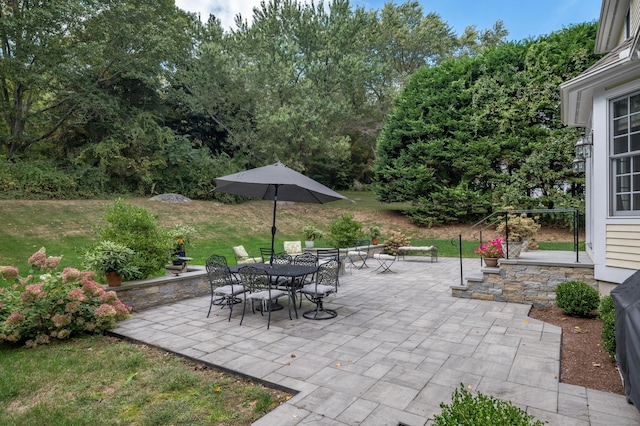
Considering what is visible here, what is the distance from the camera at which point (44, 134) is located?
15.1m

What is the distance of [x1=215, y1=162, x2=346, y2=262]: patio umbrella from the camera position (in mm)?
5234

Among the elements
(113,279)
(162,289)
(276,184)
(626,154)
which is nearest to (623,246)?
(626,154)

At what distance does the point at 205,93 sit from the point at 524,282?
55.3 feet

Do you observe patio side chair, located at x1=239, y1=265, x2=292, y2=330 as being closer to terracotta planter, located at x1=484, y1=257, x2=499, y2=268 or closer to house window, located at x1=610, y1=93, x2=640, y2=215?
terracotta planter, located at x1=484, y1=257, x2=499, y2=268

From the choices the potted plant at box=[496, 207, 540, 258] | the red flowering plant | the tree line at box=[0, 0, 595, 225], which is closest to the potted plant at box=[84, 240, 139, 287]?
the red flowering plant

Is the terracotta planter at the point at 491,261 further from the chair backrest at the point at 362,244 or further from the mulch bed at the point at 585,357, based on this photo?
the chair backrest at the point at 362,244

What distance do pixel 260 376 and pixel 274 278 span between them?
9.50 ft

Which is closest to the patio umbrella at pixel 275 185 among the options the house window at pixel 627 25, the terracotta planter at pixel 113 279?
the terracotta planter at pixel 113 279

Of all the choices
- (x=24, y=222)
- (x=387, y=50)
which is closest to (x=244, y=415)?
(x=24, y=222)

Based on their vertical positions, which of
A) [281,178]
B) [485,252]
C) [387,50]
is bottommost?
[485,252]

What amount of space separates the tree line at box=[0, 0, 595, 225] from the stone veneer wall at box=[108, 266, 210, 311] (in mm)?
10042

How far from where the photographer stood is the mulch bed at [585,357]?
3154 millimetres

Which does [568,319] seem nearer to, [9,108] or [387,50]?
[9,108]

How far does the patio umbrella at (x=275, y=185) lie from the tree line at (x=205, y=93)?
10708 mm
